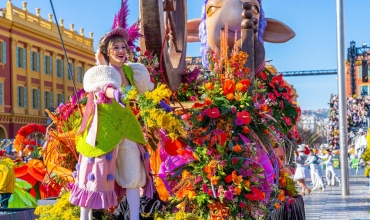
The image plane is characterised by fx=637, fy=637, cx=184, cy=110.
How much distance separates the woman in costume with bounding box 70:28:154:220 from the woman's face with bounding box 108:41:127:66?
27cm

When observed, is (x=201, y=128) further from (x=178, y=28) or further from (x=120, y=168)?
(x=178, y=28)

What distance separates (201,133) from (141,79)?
24.1 inches

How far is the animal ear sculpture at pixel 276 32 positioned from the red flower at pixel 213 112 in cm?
310

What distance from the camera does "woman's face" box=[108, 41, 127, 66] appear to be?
460 centimetres

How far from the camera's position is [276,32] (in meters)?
7.36

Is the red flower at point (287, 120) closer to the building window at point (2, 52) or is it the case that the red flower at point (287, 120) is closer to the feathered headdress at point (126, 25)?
the feathered headdress at point (126, 25)

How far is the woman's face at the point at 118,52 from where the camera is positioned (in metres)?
4.60

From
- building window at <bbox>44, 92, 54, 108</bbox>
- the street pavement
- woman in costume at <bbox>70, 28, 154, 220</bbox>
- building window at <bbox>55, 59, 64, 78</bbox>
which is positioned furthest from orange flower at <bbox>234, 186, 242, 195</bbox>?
building window at <bbox>55, 59, 64, 78</bbox>

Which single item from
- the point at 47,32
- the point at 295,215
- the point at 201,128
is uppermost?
the point at 47,32

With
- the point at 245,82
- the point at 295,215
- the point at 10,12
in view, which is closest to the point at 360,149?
the point at 295,215

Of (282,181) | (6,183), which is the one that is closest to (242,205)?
(282,181)

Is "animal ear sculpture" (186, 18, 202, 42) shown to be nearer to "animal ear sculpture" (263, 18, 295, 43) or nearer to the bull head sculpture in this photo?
the bull head sculpture

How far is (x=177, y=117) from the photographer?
13.9ft

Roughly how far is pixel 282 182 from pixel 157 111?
5.83 ft
